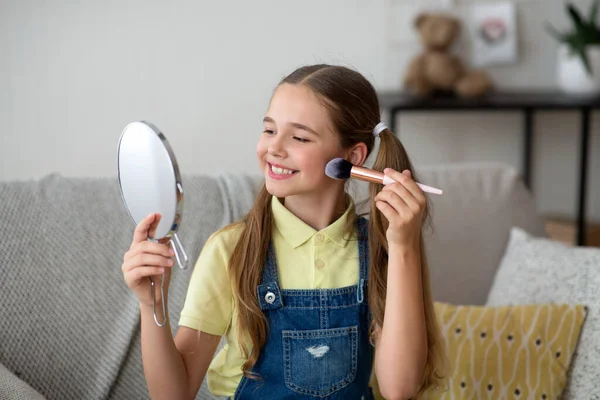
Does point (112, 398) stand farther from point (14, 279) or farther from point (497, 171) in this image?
point (497, 171)

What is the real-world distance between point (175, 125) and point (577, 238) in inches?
66.2

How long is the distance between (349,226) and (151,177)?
16.7 inches

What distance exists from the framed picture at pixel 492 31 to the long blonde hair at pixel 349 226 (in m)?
2.32

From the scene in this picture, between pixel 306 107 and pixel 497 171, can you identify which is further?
pixel 497 171

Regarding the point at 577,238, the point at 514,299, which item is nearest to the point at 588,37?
the point at 577,238

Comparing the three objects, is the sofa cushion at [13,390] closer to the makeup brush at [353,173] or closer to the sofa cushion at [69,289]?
the sofa cushion at [69,289]

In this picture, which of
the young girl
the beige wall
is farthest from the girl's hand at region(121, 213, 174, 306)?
the beige wall

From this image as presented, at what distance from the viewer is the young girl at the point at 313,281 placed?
1209mm

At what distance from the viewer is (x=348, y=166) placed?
1168mm

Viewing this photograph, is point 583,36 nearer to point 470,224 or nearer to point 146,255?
point 470,224

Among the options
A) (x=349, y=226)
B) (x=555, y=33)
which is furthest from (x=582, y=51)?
(x=349, y=226)

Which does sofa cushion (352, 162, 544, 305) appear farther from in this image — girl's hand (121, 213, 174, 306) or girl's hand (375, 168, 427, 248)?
girl's hand (121, 213, 174, 306)

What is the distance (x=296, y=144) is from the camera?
4.00 feet

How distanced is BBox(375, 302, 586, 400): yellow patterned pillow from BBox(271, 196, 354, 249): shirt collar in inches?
16.1
